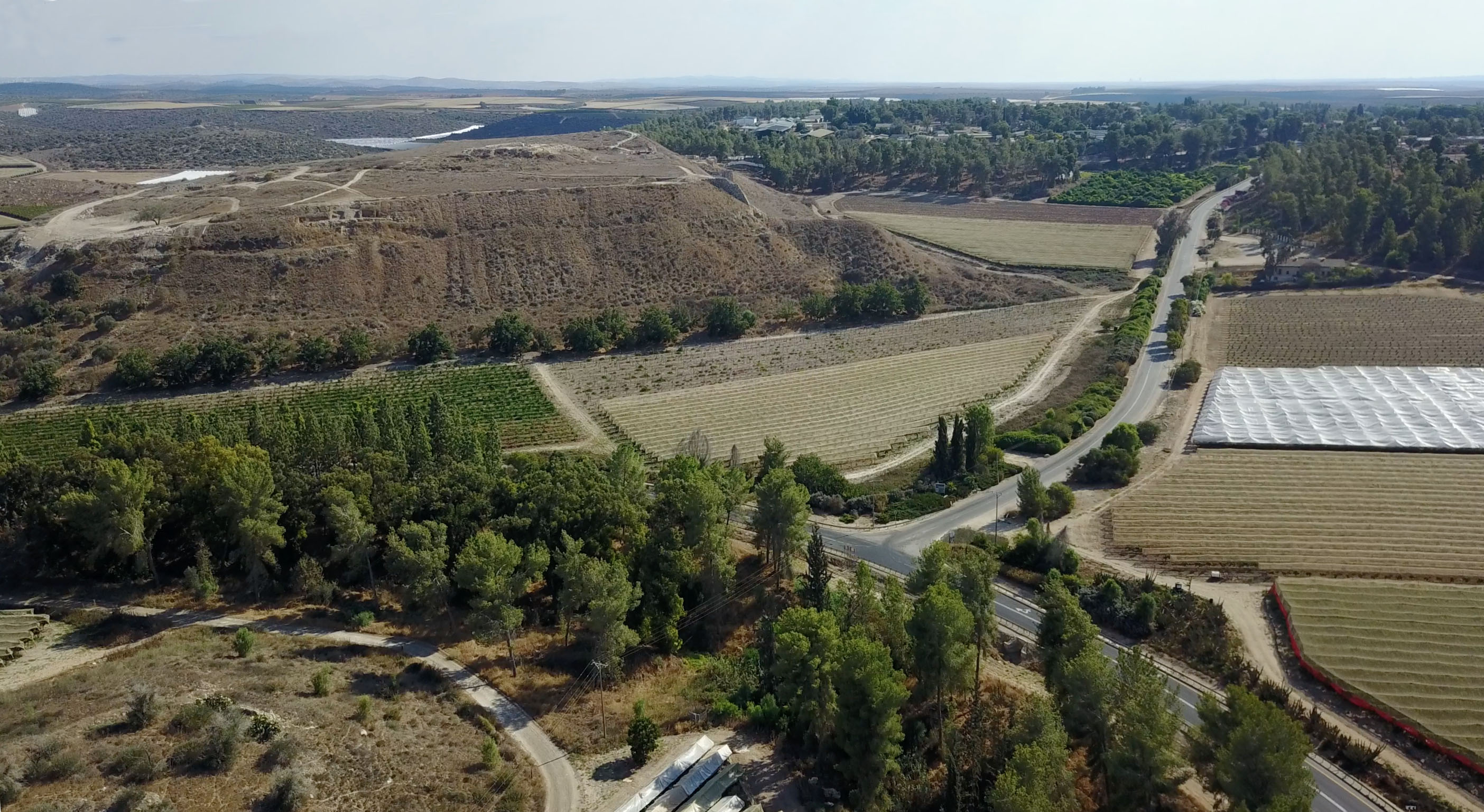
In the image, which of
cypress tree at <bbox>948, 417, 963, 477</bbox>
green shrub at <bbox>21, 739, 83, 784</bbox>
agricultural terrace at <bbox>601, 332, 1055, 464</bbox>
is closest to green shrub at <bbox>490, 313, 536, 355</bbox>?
agricultural terrace at <bbox>601, 332, 1055, 464</bbox>

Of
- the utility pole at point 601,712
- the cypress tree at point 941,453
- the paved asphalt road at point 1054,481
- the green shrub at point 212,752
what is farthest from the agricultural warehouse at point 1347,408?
the green shrub at point 212,752

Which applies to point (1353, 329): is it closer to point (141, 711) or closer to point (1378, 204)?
point (1378, 204)

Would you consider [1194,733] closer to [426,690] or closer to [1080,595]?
[1080,595]

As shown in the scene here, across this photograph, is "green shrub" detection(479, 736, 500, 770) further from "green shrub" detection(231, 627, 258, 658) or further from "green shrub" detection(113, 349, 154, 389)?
"green shrub" detection(113, 349, 154, 389)

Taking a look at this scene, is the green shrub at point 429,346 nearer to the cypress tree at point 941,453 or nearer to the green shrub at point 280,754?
the cypress tree at point 941,453

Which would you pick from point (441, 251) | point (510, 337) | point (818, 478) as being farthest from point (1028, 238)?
point (818, 478)
